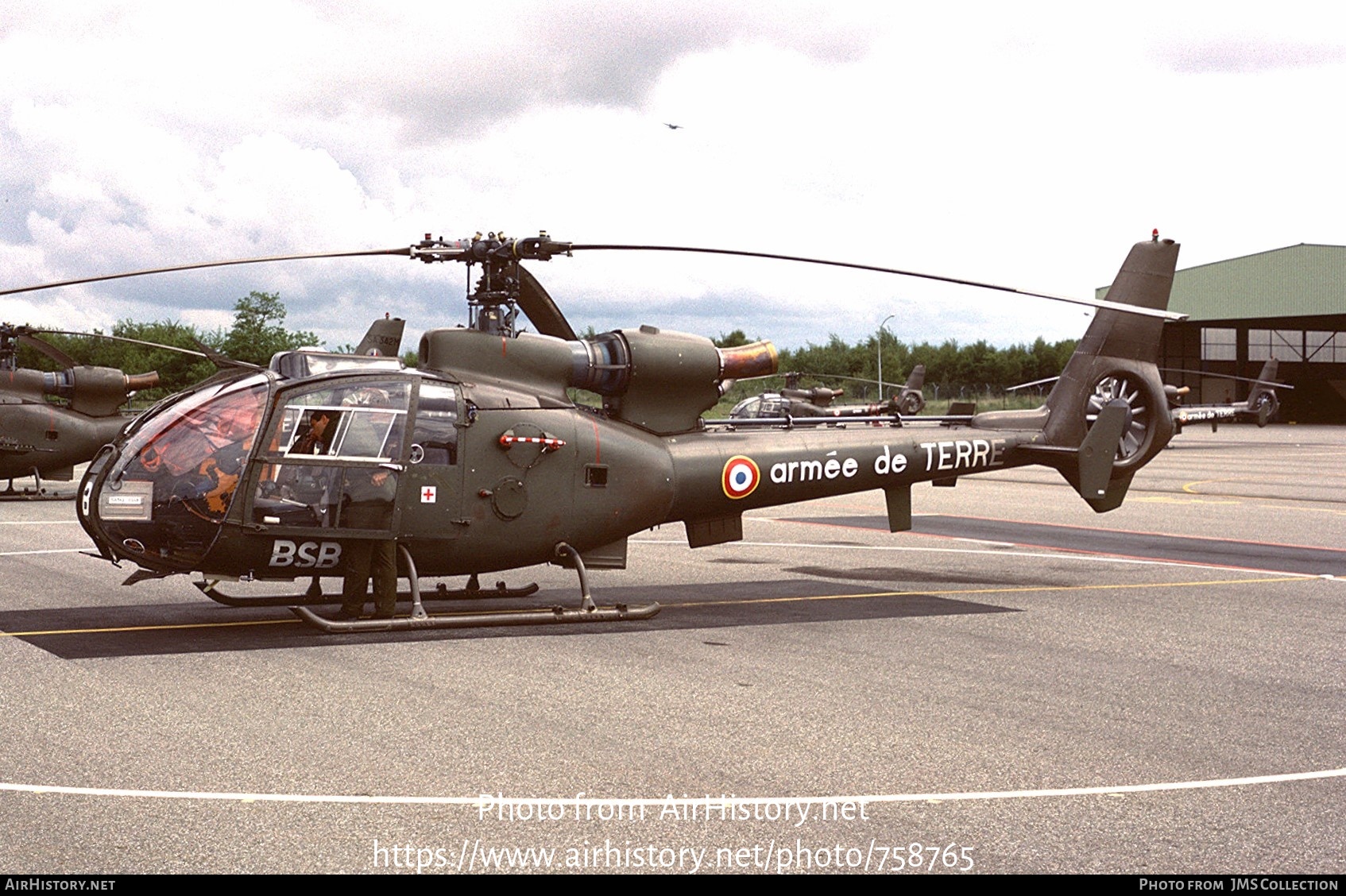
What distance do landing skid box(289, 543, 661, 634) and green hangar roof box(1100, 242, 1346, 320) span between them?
83577mm

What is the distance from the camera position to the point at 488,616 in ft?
41.8

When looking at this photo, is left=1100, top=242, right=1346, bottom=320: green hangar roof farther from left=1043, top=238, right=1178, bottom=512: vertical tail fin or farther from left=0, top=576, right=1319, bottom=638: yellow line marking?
left=0, top=576, right=1319, bottom=638: yellow line marking

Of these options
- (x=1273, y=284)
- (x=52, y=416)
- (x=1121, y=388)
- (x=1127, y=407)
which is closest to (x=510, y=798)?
(x=1127, y=407)

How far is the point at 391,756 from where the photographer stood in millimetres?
8242

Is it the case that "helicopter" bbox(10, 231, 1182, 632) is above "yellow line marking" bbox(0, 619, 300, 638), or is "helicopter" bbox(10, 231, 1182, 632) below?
above

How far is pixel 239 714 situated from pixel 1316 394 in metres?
107

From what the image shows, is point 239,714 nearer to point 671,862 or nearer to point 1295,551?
point 671,862

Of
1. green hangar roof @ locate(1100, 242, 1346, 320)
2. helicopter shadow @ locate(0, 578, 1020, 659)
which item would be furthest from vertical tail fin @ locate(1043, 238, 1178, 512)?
green hangar roof @ locate(1100, 242, 1346, 320)

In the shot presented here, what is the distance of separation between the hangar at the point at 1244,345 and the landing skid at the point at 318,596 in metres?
87.2

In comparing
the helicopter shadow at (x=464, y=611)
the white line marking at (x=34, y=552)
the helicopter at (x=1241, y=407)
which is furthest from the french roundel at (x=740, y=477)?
the helicopter at (x=1241, y=407)

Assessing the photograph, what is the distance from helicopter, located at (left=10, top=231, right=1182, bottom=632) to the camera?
11773mm

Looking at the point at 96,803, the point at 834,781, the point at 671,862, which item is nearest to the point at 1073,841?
the point at 834,781

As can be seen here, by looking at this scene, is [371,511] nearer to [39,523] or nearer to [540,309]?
[540,309]

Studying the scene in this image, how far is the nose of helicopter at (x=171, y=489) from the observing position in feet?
38.2
